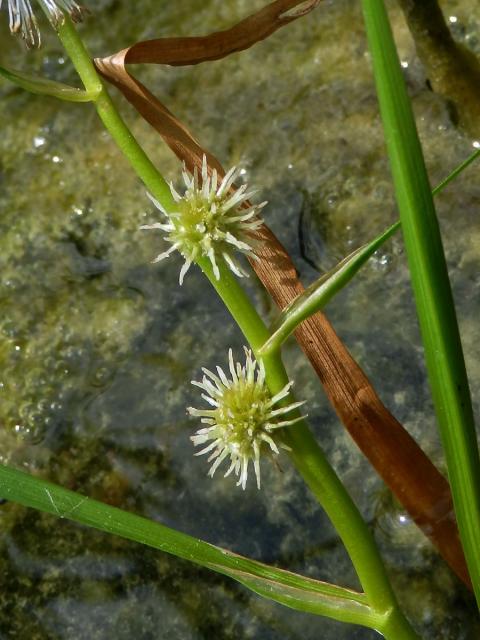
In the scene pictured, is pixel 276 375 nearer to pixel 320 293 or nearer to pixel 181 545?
pixel 320 293

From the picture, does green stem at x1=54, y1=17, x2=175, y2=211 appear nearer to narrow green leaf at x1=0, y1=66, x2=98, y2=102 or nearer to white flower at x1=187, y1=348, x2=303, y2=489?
narrow green leaf at x1=0, y1=66, x2=98, y2=102

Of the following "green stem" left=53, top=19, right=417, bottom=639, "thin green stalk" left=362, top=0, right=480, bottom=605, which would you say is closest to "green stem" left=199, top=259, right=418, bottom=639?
"green stem" left=53, top=19, right=417, bottom=639

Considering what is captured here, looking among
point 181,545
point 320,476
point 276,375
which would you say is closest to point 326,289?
point 276,375

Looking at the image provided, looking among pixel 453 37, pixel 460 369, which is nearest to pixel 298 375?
pixel 460 369

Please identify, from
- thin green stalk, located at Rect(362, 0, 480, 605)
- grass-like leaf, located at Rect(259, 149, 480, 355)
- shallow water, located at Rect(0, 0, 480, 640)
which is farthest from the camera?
shallow water, located at Rect(0, 0, 480, 640)

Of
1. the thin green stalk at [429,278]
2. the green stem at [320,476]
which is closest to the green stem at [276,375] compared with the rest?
the green stem at [320,476]

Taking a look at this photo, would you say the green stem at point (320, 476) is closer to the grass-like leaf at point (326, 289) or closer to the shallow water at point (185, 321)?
the grass-like leaf at point (326, 289)
